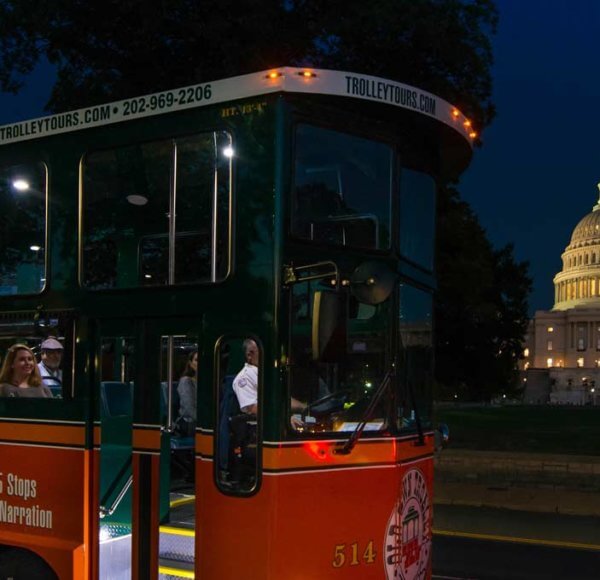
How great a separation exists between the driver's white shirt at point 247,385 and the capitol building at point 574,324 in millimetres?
136283

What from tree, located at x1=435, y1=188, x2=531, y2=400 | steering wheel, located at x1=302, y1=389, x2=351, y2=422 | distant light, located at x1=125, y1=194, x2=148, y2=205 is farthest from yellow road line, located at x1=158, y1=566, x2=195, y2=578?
tree, located at x1=435, y1=188, x2=531, y2=400

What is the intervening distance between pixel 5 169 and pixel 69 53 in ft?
37.1

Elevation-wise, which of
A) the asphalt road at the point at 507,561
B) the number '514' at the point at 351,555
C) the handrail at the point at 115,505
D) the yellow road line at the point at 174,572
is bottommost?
the asphalt road at the point at 507,561

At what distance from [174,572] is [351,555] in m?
1.00

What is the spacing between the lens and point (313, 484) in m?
4.69

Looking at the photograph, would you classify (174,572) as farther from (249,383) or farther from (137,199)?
(137,199)

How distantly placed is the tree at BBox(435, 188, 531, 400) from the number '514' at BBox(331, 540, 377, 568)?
1343 centimetres

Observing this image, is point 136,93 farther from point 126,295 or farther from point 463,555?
point 126,295

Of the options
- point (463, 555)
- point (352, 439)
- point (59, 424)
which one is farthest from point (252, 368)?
point (463, 555)

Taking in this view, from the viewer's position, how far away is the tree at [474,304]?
19906 millimetres

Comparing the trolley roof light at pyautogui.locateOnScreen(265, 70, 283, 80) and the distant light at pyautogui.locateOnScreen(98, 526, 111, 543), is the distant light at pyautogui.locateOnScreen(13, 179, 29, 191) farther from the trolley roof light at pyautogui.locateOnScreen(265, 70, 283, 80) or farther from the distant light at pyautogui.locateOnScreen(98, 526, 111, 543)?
the distant light at pyautogui.locateOnScreen(98, 526, 111, 543)

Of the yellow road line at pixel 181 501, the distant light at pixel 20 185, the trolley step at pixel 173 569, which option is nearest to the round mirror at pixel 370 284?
the yellow road line at pixel 181 501

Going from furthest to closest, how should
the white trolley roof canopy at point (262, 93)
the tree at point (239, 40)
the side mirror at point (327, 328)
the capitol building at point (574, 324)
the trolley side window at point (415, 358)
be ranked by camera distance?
the capitol building at point (574, 324) → the tree at point (239, 40) → the trolley side window at point (415, 358) → the white trolley roof canopy at point (262, 93) → the side mirror at point (327, 328)

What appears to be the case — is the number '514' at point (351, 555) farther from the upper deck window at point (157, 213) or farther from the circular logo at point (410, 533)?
the upper deck window at point (157, 213)
